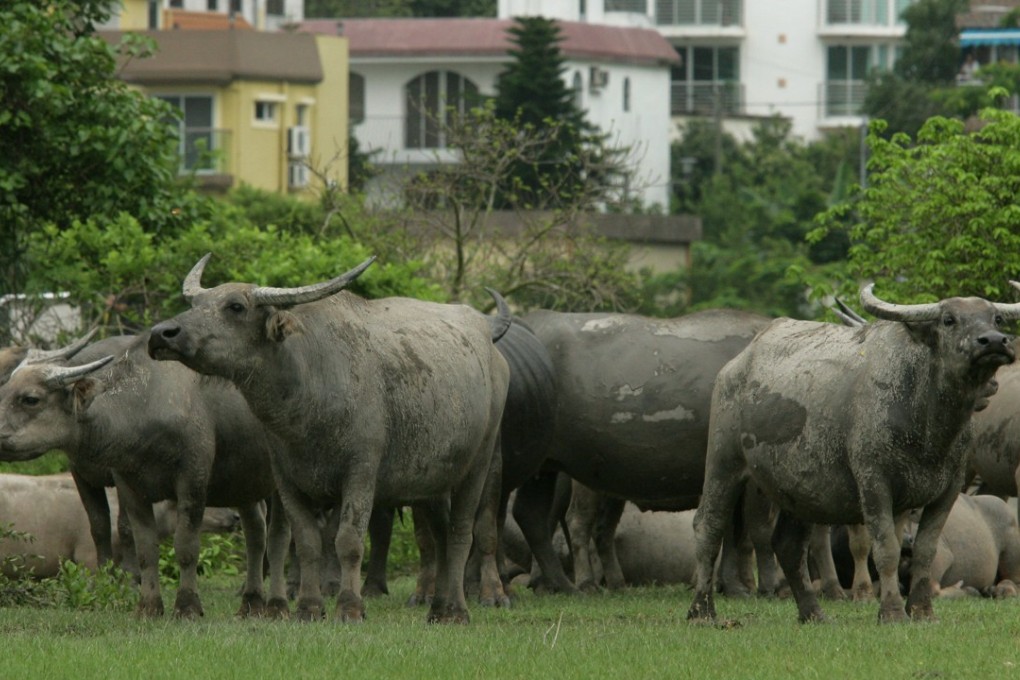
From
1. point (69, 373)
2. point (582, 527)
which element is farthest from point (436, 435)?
A: point (582, 527)

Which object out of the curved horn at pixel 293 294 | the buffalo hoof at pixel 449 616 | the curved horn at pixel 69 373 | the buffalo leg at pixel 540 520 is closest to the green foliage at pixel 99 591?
the curved horn at pixel 69 373

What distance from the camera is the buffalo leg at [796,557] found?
14695 mm

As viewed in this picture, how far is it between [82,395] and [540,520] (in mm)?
5200

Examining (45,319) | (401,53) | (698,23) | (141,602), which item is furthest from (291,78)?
(141,602)

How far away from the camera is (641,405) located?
59.9ft

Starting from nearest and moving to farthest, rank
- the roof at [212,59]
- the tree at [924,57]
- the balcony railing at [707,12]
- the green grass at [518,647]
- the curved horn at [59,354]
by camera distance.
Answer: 1. the green grass at [518,647]
2. the curved horn at [59,354]
3. the roof at [212,59]
4. the tree at [924,57]
5. the balcony railing at [707,12]

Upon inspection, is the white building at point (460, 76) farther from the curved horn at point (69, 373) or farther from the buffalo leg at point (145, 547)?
the curved horn at point (69, 373)

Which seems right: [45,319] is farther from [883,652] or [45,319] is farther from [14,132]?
[883,652]

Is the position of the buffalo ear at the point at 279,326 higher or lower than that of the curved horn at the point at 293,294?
lower

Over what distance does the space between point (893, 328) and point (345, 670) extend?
463cm

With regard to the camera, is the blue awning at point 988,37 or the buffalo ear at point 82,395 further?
the blue awning at point 988,37

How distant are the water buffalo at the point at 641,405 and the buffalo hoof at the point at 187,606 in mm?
4252

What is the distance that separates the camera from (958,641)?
1274 centimetres

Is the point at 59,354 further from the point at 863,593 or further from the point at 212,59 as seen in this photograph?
the point at 212,59
